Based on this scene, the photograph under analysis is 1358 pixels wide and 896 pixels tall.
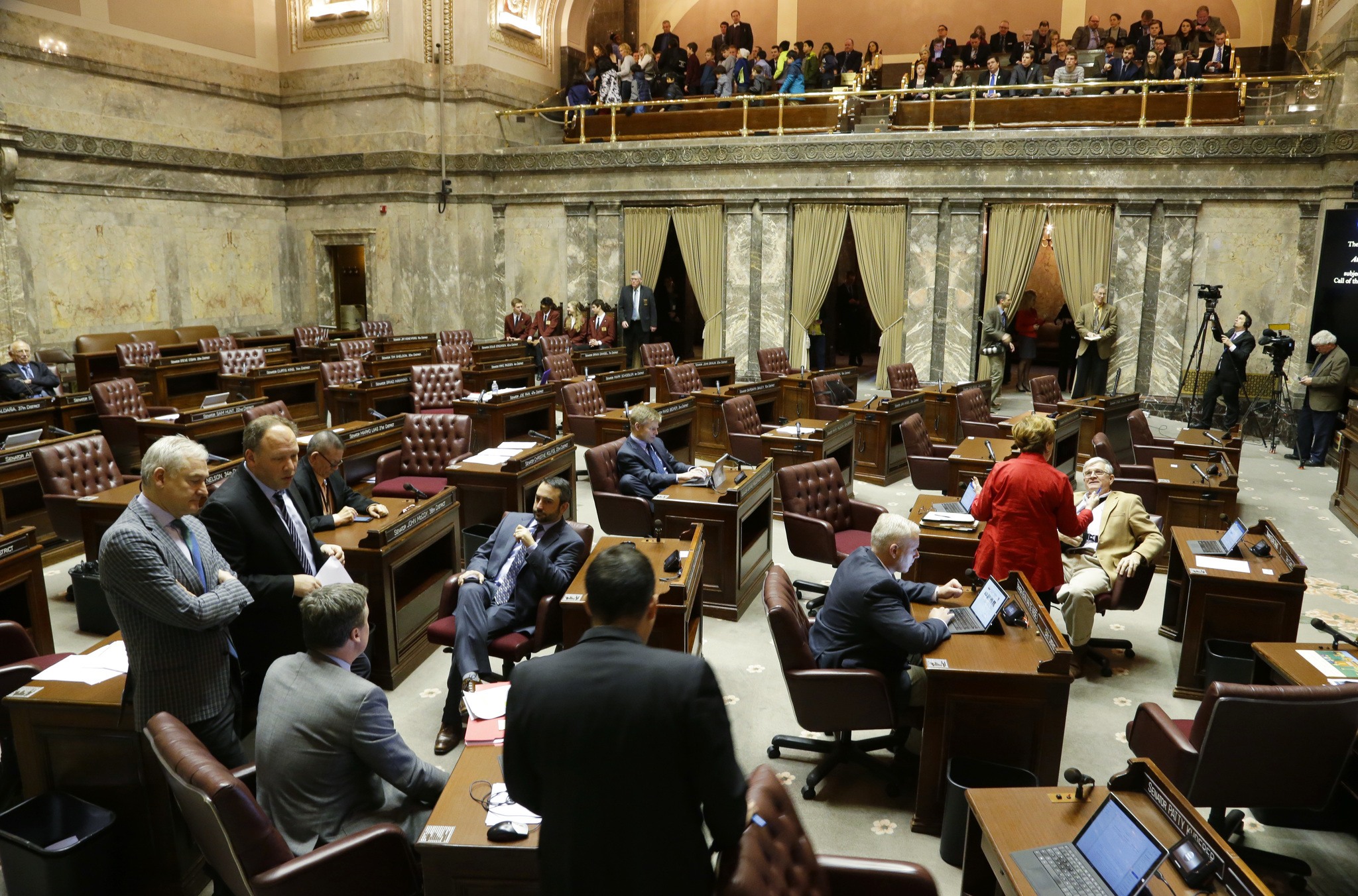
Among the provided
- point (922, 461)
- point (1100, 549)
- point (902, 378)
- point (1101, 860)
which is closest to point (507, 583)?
point (1101, 860)

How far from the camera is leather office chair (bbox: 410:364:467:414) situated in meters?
10.4

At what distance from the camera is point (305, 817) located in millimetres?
2879

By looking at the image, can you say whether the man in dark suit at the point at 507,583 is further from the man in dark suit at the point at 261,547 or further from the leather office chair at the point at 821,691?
the leather office chair at the point at 821,691

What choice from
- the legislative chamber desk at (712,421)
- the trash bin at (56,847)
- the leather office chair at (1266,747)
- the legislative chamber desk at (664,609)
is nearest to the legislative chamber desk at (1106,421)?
the legislative chamber desk at (712,421)

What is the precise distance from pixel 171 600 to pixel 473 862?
141 centimetres

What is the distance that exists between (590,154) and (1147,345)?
31.4 feet

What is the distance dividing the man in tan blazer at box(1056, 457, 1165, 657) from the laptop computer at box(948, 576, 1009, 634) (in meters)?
1.28

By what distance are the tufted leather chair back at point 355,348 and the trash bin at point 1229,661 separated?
11.2 metres

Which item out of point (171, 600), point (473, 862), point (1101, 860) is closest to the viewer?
point (1101, 860)

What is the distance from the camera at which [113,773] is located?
3.48 metres

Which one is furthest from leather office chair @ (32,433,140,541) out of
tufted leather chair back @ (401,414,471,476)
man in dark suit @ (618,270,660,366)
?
man in dark suit @ (618,270,660,366)

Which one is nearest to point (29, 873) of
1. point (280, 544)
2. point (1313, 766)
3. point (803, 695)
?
point (280, 544)

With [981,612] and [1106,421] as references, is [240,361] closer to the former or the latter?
[981,612]

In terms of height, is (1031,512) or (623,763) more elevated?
(623,763)
